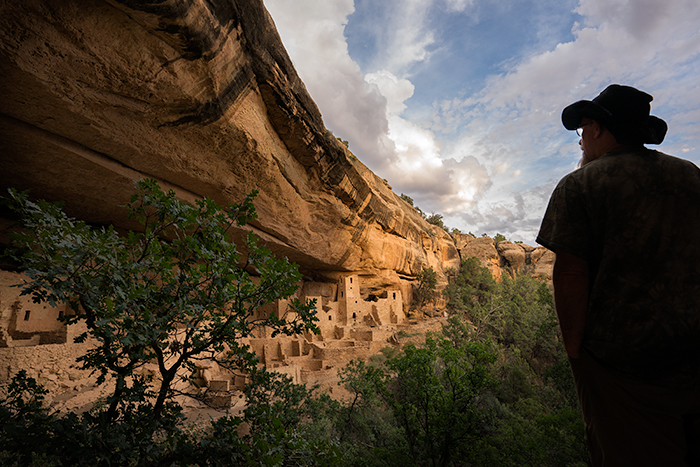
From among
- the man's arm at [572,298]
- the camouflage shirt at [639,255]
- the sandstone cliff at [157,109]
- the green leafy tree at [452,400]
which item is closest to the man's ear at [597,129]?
the camouflage shirt at [639,255]

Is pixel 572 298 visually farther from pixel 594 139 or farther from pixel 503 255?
pixel 503 255

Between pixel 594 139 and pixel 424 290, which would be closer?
pixel 594 139

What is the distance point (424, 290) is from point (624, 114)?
2134 centimetres

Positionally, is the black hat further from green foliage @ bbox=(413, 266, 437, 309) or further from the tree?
green foliage @ bbox=(413, 266, 437, 309)

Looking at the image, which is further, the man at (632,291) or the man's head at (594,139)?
the man's head at (594,139)

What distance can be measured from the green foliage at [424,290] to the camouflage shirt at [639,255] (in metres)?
21.0

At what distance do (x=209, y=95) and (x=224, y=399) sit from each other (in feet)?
25.9

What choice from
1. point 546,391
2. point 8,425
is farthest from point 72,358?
point 546,391

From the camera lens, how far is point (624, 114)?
1254 millimetres

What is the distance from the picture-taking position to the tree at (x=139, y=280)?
6.93 feet

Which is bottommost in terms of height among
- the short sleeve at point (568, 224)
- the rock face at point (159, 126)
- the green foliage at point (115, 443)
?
the green foliage at point (115, 443)

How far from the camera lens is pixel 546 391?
38.3 feet

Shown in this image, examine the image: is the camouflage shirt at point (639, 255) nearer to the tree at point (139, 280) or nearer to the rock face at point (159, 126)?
the tree at point (139, 280)

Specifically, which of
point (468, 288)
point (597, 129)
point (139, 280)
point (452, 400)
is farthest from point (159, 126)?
point (468, 288)
